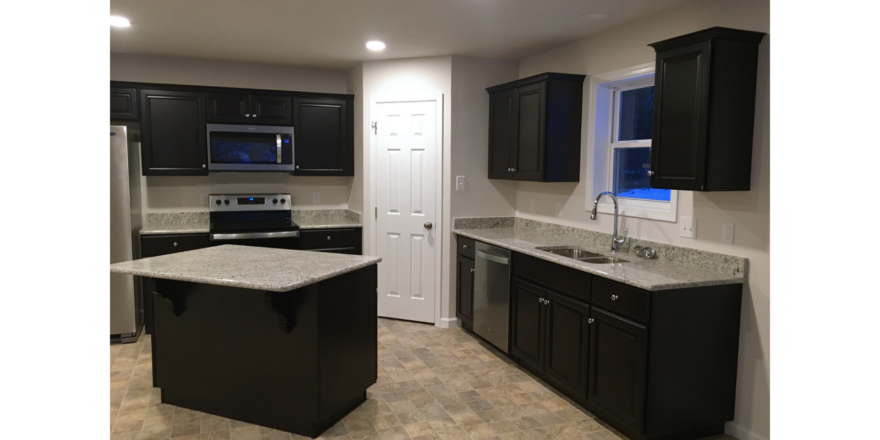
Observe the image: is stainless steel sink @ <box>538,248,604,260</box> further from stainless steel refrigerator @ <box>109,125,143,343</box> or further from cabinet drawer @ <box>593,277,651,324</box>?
stainless steel refrigerator @ <box>109,125,143,343</box>

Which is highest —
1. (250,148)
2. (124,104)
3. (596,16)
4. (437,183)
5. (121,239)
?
(596,16)

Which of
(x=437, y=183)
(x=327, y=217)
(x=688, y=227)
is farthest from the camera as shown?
(x=327, y=217)

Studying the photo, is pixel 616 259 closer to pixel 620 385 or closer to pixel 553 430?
pixel 620 385

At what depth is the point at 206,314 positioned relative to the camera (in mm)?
3061

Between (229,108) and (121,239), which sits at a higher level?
(229,108)

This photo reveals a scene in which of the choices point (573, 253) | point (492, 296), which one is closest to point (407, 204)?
point (492, 296)

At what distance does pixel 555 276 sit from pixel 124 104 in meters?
3.92

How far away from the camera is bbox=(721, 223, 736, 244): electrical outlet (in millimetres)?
2881

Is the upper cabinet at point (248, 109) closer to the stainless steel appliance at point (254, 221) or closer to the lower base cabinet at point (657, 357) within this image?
the stainless steel appliance at point (254, 221)

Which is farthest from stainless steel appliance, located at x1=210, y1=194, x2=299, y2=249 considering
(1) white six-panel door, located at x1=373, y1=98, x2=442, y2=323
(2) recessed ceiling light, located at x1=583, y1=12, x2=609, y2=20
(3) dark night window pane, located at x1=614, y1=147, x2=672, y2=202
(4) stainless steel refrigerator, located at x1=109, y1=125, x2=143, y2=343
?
(2) recessed ceiling light, located at x1=583, y1=12, x2=609, y2=20

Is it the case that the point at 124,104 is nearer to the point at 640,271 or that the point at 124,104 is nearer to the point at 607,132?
the point at 607,132

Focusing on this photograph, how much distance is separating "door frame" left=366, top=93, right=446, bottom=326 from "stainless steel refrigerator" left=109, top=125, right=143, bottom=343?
1.98m

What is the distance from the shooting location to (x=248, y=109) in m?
5.11

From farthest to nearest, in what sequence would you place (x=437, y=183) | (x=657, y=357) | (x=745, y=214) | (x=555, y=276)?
(x=437, y=183)
(x=555, y=276)
(x=745, y=214)
(x=657, y=357)
